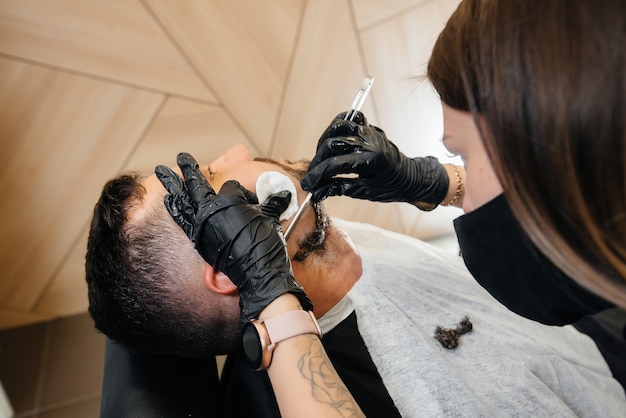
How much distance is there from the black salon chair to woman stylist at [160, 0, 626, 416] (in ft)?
1.06

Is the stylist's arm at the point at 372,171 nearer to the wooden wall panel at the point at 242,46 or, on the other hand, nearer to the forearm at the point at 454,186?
the forearm at the point at 454,186

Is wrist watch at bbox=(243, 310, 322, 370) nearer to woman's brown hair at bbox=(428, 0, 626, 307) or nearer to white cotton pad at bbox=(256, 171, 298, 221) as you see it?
white cotton pad at bbox=(256, 171, 298, 221)

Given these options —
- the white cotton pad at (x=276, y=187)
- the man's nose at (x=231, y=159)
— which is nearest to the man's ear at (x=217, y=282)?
the white cotton pad at (x=276, y=187)

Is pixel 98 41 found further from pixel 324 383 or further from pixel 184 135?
pixel 324 383

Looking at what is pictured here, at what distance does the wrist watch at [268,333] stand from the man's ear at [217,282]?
0.25 m

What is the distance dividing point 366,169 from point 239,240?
1.39 ft

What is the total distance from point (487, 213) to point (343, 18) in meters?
1.63

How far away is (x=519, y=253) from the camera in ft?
3.35

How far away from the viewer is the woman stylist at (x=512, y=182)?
2.24ft

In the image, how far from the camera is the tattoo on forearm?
0.91 metres

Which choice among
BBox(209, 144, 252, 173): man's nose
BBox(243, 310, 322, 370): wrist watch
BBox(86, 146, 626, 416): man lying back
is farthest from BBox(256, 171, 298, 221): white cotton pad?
BBox(243, 310, 322, 370): wrist watch

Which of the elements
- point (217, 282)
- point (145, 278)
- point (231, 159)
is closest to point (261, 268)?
point (217, 282)

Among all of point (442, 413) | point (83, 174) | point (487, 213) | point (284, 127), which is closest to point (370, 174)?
point (487, 213)

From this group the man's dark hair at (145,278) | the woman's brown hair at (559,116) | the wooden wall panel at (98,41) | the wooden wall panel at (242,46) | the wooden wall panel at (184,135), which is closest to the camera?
the woman's brown hair at (559,116)
